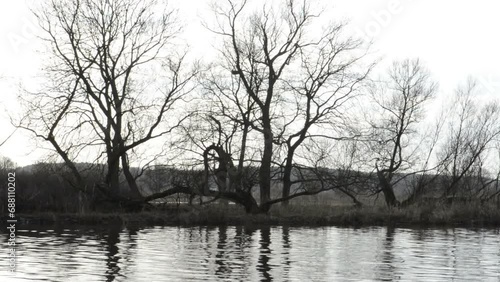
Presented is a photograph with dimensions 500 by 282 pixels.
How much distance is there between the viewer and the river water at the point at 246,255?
17688 millimetres

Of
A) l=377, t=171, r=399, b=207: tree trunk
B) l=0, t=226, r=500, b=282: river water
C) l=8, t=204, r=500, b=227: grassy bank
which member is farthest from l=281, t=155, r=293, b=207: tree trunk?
l=0, t=226, r=500, b=282: river water

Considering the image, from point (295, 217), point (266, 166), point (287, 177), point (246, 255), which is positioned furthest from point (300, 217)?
point (246, 255)

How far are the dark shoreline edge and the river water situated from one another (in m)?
3.52

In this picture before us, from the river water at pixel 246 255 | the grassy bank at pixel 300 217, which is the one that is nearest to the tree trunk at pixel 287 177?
the grassy bank at pixel 300 217

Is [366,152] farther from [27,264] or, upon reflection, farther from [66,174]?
[27,264]

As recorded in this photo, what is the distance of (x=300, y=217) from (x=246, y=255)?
18.8 m

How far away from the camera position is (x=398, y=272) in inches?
748

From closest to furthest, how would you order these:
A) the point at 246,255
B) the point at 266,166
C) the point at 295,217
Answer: the point at 246,255, the point at 295,217, the point at 266,166

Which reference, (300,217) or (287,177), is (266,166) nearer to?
(287,177)

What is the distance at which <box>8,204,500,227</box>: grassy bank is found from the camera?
1441 inches

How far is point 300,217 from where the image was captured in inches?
1603

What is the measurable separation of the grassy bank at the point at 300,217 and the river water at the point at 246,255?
367cm

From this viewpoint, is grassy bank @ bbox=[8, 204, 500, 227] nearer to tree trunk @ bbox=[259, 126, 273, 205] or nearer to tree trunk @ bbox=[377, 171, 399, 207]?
tree trunk @ bbox=[259, 126, 273, 205]

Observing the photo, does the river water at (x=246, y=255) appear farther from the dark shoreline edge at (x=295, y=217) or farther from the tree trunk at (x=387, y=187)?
the tree trunk at (x=387, y=187)
